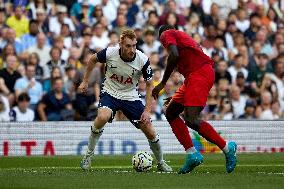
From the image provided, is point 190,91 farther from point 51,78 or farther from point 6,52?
point 6,52

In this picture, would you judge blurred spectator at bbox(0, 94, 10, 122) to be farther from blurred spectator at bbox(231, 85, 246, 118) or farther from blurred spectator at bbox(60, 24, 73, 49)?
blurred spectator at bbox(231, 85, 246, 118)

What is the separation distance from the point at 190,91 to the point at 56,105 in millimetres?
8792

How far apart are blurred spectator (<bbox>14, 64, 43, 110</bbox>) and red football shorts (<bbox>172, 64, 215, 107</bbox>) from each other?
8823 millimetres

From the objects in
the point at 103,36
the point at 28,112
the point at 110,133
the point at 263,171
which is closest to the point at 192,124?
the point at 263,171

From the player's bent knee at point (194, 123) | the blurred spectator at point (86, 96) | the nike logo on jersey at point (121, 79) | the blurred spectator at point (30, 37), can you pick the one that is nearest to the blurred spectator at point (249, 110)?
the blurred spectator at point (86, 96)

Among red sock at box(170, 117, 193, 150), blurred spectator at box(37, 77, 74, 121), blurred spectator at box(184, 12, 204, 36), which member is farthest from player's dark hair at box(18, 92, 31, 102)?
red sock at box(170, 117, 193, 150)

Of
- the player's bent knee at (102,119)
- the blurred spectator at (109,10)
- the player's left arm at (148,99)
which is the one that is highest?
the blurred spectator at (109,10)

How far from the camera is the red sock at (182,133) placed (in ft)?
48.4

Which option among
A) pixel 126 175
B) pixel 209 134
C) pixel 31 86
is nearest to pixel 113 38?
pixel 31 86

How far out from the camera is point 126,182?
1285cm

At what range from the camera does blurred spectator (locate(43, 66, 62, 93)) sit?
23094 millimetres

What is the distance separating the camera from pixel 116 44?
79.6ft

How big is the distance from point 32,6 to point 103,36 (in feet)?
6.64

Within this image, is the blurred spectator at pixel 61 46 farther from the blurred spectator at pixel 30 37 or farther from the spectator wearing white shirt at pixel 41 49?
the blurred spectator at pixel 30 37
